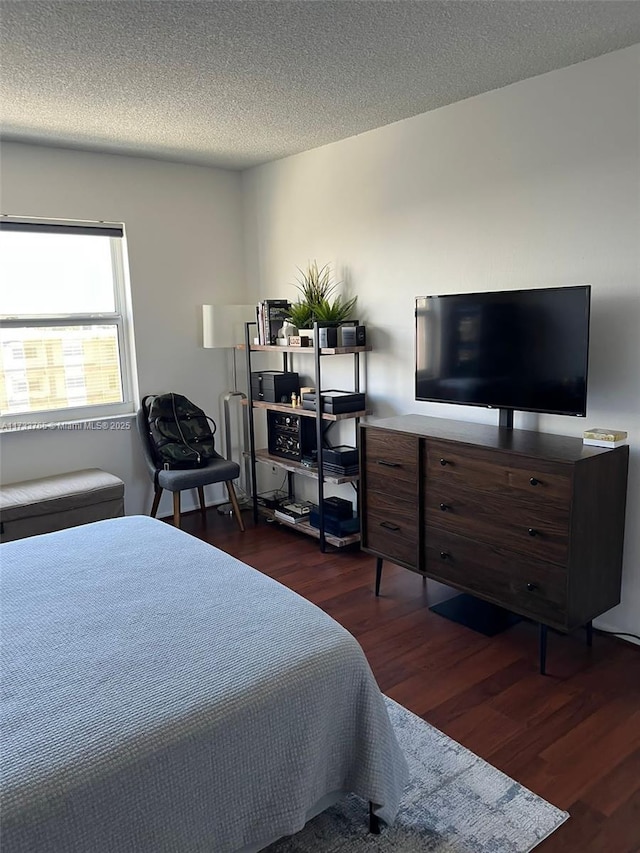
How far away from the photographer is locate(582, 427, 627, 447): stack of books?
252 centimetres

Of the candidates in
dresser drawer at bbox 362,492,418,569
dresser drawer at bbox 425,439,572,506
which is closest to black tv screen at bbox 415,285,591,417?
dresser drawer at bbox 425,439,572,506

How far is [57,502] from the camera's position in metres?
3.56

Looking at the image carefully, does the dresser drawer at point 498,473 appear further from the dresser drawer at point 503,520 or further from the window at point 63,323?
the window at point 63,323

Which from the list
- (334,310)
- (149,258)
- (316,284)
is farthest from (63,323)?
(334,310)

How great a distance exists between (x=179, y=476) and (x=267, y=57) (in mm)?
2390

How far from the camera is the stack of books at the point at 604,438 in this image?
252 centimetres

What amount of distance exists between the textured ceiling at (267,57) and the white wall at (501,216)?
143 millimetres

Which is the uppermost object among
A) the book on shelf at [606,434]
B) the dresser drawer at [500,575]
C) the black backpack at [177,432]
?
the book on shelf at [606,434]

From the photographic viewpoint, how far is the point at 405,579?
137 inches

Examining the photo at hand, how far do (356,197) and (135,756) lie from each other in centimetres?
329

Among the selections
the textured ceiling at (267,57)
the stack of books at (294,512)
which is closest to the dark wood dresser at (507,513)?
the stack of books at (294,512)

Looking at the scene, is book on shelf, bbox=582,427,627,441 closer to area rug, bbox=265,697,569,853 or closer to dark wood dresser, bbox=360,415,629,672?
dark wood dresser, bbox=360,415,629,672

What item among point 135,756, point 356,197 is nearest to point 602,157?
point 356,197

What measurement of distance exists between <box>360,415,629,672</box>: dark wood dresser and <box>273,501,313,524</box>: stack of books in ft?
3.38
